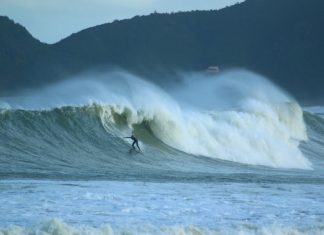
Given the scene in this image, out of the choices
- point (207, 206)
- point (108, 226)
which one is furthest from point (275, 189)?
point (108, 226)

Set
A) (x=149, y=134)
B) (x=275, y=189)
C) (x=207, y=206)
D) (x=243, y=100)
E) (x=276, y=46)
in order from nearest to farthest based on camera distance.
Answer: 1. (x=207, y=206)
2. (x=275, y=189)
3. (x=149, y=134)
4. (x=243, y=100)
5. (x=276, y=46)

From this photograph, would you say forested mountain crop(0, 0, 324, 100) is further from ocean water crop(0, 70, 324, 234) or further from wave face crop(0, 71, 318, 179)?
ocean water crop(0, 70, 324, 234)

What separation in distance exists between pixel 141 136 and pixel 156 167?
5.10 m

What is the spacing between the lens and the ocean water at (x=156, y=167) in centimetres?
1116

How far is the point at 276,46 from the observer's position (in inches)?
5266

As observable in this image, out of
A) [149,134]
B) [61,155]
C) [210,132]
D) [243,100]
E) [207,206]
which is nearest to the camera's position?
[207,206]

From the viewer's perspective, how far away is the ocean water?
11.2 m

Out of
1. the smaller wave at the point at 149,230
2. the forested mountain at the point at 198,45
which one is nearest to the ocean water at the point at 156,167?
the smaller wave at the point at 149,230

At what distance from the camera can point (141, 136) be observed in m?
24.0

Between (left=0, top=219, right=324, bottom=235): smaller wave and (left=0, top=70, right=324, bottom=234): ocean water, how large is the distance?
0.02 metres

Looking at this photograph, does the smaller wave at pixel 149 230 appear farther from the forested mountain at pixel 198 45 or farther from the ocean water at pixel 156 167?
the forested mountain at pixel 198 45

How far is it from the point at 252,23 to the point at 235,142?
11679 centimetres

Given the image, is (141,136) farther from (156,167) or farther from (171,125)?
(156,167)

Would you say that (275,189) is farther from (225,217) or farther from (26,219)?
(26,219)
